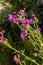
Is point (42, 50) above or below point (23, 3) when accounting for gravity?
above

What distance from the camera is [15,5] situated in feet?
16.5

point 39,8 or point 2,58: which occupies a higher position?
point 39,8

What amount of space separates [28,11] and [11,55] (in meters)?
0.99

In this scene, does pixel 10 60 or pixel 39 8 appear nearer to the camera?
pixel 10 60

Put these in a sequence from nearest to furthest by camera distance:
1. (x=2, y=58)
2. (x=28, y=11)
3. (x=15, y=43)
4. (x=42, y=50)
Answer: (x=42, y=50) → (x=2, y=58) → (x=15, y=43) → (x=28, y=11)

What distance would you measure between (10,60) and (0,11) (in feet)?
4.59

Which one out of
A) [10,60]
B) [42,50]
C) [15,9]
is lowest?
[10,60]

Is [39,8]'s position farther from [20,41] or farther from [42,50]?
[42,50]

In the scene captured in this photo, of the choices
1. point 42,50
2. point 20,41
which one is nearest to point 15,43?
point 20,41

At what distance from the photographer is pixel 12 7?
4.99m

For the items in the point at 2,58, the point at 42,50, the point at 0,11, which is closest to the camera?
the point at 42,50

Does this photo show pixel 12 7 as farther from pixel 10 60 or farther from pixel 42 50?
pixel 42 50

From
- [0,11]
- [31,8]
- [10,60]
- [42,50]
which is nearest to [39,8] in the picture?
[31,8]

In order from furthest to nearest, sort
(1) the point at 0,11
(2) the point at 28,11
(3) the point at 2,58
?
1. (1) the point at 0,11
2. (2) the point at 28,11
3. (3) the point at 2,58
